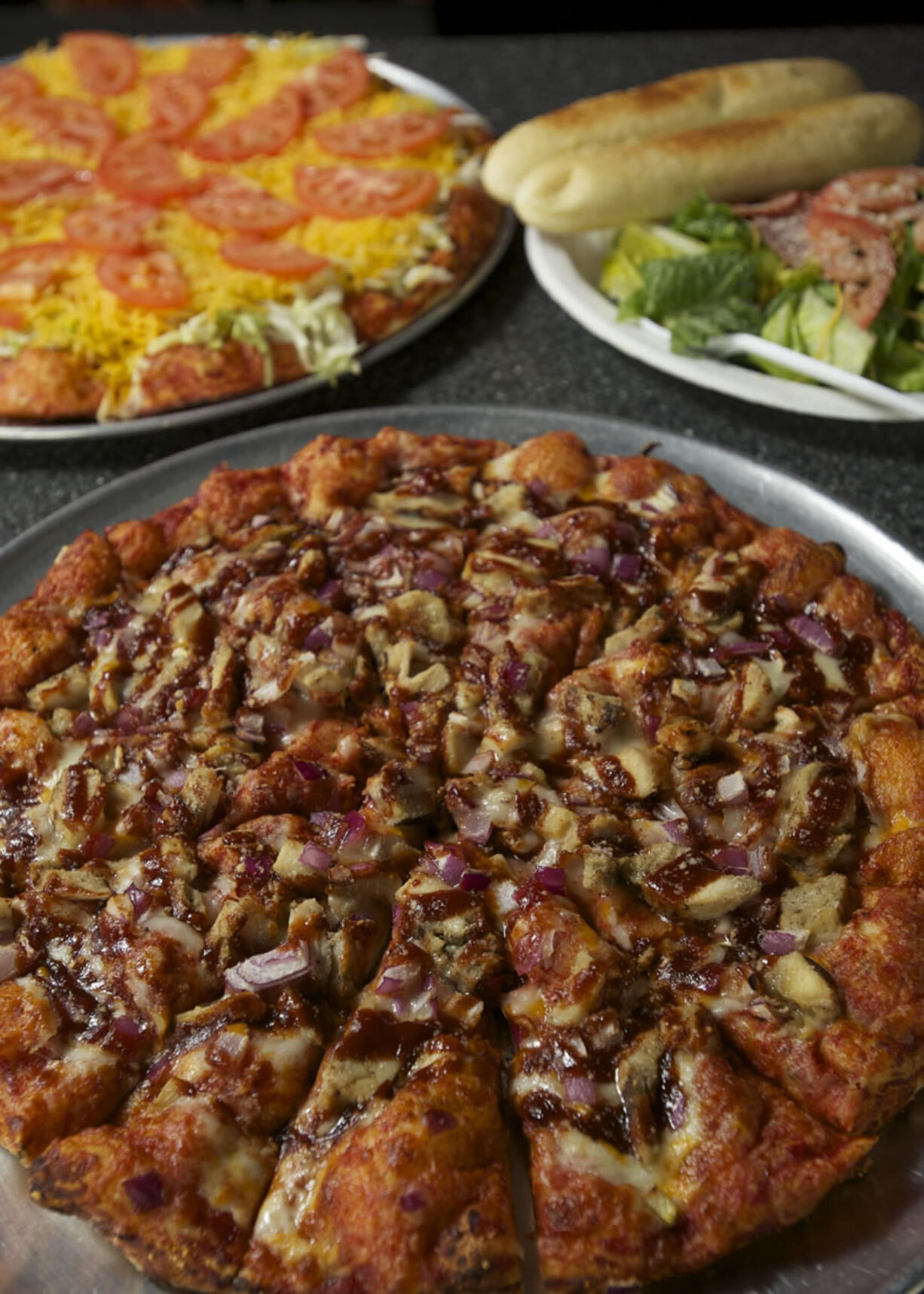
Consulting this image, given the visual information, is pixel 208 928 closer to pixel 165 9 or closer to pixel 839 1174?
pixel 839 1174

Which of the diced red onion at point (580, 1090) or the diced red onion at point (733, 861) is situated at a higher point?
the diced red onion at point (733, 861)

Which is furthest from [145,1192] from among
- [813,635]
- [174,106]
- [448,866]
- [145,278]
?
[174,106]

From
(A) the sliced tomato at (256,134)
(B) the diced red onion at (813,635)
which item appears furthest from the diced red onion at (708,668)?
(A) the sliced tomato at (256,134)

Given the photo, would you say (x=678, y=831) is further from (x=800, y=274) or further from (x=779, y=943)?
(x=800, y=274)

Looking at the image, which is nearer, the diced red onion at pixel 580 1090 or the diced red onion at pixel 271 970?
the diced red onion at pixel 580 1090

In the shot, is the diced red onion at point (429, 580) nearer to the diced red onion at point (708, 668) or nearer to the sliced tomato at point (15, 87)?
the diced red onion at point (708, 668)

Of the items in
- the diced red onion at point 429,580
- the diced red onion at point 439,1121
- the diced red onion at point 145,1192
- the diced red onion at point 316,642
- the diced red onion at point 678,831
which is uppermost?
the diced red onion at point 429,580
